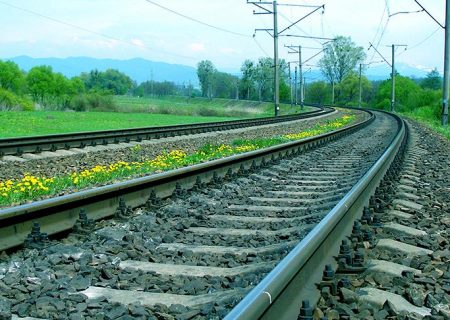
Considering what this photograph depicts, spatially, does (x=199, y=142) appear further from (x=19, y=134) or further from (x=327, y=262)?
(x=327, y=262)

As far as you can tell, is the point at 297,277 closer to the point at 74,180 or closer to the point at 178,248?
the point at 178,248

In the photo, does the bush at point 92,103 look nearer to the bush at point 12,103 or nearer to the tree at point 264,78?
the bush at point 12,103

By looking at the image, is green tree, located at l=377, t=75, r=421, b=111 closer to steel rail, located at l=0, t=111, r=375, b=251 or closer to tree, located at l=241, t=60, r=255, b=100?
tree, located at l=241, t=60, r=255, b=100

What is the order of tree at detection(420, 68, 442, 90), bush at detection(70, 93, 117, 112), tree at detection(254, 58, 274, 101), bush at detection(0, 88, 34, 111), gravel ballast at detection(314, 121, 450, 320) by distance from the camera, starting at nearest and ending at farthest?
gravel ballast at detection(314, 121, 450, 320), bush at detection(0, 88, 34, 111), bush at detection(70, 93, 117, 112), tree at detection(420, 68, 442, 90), tree at detection(254, 58, 274, 101)

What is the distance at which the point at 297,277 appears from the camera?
3615 millimetres

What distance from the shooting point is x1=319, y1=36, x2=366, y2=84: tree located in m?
155

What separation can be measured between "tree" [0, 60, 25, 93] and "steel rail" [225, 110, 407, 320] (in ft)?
297

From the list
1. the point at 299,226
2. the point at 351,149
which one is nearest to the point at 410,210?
the point at 299,226

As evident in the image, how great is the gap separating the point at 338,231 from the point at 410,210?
246cm

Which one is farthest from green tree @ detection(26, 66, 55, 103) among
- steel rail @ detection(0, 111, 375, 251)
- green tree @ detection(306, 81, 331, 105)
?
steel rail @ detection(0, 111, 375, 251)

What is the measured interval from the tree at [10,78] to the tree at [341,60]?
79.8 metres

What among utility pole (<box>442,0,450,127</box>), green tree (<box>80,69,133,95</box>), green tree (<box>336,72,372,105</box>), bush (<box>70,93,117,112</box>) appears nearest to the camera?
utility pole (<box>442,0,450,127</box>)

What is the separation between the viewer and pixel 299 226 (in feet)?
19.7

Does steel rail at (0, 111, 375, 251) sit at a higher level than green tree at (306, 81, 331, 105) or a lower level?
higher
